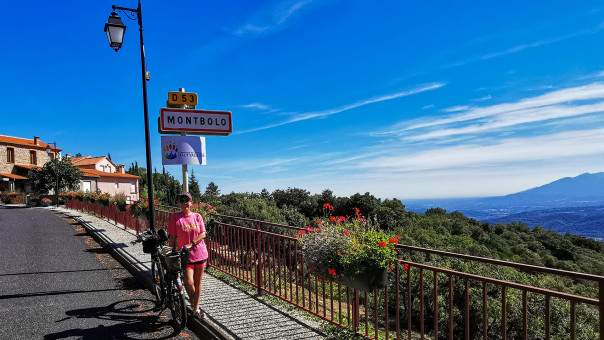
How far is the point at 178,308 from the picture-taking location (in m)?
4.42

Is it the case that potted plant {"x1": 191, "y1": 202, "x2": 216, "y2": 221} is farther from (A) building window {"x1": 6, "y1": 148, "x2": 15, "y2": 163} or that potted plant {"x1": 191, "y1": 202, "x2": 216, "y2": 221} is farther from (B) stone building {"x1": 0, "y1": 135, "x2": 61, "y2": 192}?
(A) building window {"x1": 6, "y1": 148, "x2": 15, "y2": 163}

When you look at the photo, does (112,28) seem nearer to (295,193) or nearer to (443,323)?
(443,323)

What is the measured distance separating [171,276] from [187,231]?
2.01 feet

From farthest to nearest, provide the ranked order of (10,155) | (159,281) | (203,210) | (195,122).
Result: 1. (10,155)
2. (203,210)
3. (195,122)
4. (159,281)

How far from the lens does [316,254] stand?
12.0 feet

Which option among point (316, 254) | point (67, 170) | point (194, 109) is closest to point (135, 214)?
point (194, 109)

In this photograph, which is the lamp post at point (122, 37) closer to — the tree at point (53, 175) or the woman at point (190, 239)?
the woman at point (190, 239)

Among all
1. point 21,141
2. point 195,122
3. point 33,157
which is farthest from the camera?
point 21,141

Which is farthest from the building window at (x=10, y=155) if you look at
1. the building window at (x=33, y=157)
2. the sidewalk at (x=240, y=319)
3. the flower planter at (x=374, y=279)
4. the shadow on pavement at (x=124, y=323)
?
the flower planter at (x=374, y=279)

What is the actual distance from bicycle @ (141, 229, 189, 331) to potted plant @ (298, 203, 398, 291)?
1.73 metres

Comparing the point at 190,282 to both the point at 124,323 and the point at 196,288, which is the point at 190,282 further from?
the point at 124,323

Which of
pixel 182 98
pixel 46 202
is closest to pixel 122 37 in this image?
pixel 182 98

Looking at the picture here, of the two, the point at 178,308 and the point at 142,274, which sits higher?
the point at 178,308

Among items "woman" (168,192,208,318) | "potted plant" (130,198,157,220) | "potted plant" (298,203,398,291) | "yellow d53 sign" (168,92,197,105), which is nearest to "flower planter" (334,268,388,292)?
"potted plant" (298,203,398,291)
